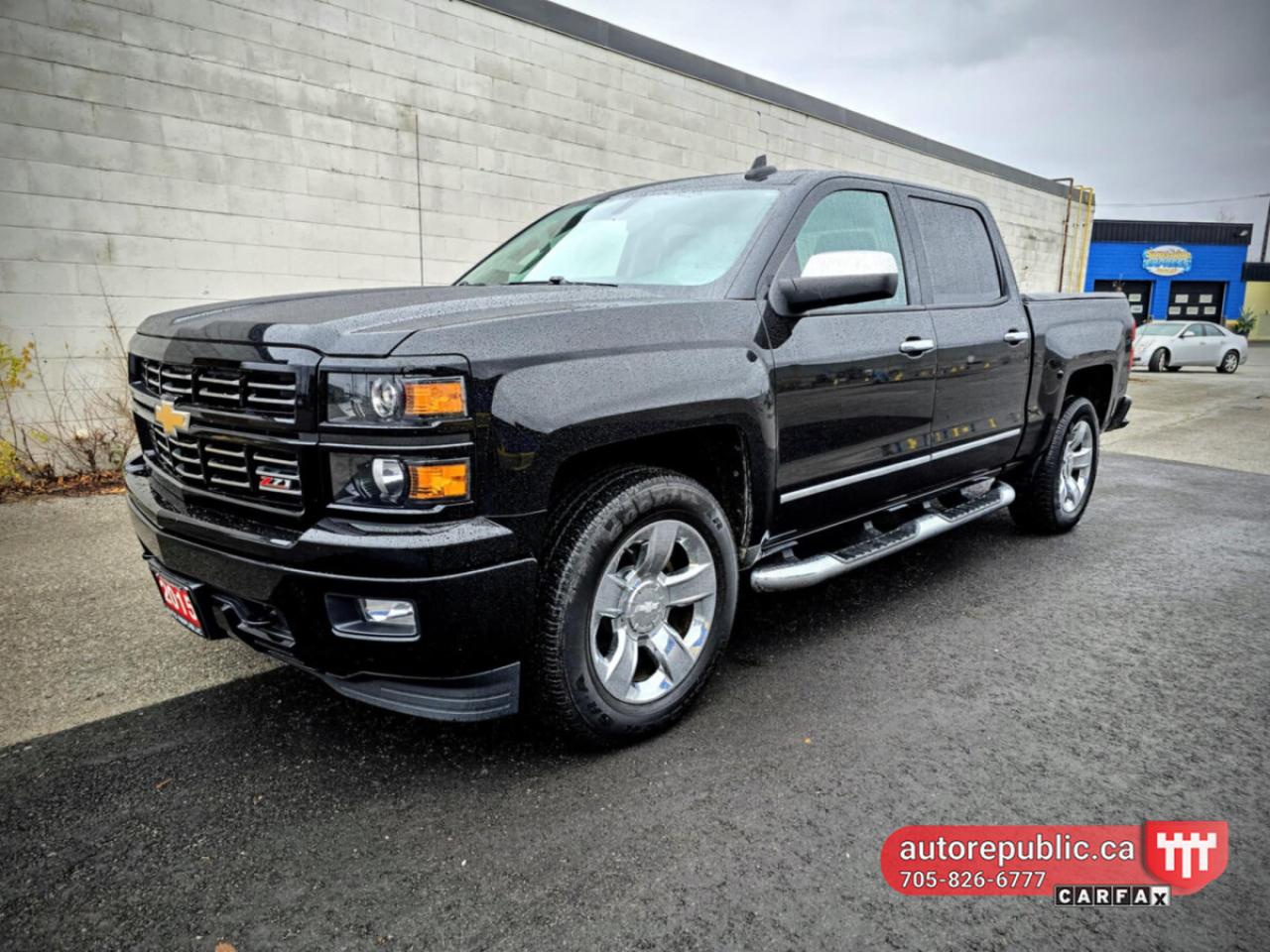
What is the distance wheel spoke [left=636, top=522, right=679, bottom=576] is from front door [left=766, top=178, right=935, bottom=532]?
61 centimetres

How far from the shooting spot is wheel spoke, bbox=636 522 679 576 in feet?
8.46

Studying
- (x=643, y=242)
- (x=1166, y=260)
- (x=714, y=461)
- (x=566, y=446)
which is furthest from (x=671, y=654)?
(x=1166, y=260)

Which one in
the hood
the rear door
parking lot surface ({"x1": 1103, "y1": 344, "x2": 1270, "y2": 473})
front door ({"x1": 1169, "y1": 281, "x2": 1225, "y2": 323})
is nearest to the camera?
the hood

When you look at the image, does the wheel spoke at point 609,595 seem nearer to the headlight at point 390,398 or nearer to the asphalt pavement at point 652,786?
the asphalt pavement at point 652,786

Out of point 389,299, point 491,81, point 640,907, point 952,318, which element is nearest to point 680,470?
point 389,299

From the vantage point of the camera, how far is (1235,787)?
2.41 m

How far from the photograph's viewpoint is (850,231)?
345 cm

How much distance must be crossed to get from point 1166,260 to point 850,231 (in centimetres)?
4747

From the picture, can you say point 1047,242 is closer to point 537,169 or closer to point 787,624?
point 537,169

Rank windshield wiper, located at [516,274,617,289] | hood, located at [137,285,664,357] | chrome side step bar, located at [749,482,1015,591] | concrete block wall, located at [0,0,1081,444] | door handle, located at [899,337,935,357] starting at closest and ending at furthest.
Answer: hood, located at [137,285,664,357], chrome side step bar, located at [749,482,1015,591], windshield wiper, located at [516,274,617,289], door handle, located at [899,337,935,357], concrete block wall, located at [0,0,1081,444]

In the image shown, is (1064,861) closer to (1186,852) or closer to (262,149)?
(1186,852)

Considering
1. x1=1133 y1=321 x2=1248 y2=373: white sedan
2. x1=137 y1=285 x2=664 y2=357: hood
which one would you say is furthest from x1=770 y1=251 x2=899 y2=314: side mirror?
x1=1133 y1=321 x2=1248 y2=373: white sedan

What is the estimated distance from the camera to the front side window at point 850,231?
3.18 m

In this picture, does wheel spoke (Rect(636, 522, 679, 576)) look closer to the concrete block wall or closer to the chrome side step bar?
the chrome side step bar
